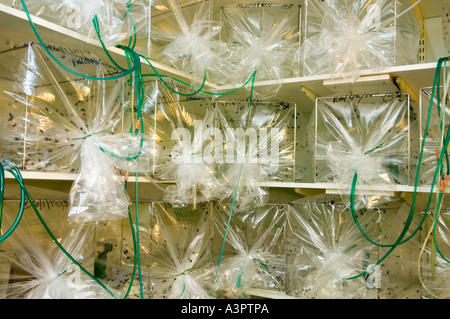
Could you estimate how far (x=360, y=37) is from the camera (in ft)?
4.20

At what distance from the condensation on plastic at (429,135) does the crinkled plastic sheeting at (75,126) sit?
0.97 m

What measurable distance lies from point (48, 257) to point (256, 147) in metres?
0.83

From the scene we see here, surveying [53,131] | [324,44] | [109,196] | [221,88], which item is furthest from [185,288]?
[324,44]

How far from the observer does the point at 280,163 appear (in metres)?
1.49

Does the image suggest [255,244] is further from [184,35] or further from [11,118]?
[11,118]

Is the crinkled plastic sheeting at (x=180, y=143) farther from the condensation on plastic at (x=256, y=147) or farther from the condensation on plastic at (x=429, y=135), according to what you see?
the condensation on plastic at (x=429, y=135)

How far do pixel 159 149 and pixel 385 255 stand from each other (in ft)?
2.95

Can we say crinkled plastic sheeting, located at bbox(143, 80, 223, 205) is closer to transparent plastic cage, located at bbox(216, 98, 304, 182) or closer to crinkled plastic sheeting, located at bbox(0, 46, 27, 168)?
transparent plastic cage, located at bbox(216, 98, 304, 182)

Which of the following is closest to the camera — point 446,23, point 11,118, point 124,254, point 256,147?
point 11,118

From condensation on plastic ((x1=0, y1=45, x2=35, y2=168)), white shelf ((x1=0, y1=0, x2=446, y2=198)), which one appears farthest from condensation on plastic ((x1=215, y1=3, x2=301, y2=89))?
condensation on plastic ((x1=0, y1=45, x2=35, y2=168))

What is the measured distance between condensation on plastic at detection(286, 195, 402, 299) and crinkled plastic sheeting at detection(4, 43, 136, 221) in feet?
2.33

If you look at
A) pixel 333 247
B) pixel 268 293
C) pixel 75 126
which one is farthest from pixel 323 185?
pixel 75 126
